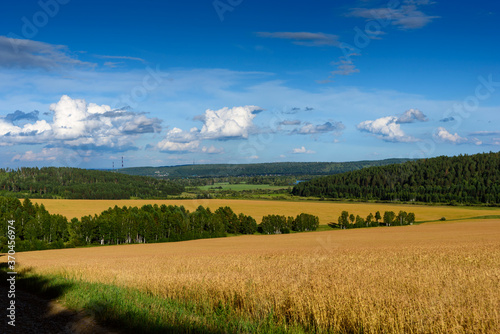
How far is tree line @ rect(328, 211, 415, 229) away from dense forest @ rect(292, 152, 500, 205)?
59.0 meters

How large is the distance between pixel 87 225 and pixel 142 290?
70.5 metres

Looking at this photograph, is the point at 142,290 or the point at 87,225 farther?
the point at 87,225

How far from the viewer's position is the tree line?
103 metres

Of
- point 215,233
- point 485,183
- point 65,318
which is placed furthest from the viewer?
point 485,183

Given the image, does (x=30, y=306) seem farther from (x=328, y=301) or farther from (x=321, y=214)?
(x=321, y=214)

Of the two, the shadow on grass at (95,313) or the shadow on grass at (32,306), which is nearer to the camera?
the shadow on grass at (95,313)

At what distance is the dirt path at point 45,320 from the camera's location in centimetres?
957

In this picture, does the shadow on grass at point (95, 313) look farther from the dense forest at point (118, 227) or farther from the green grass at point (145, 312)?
the dense forest at point (118, 227)

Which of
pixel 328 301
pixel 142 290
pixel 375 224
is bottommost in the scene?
pixel 375 224

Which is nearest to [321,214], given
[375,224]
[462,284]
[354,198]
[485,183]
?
[375,224]

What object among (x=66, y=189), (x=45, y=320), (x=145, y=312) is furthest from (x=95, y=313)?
(x=66, y=189)

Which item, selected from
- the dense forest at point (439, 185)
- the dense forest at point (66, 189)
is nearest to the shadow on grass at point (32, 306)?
the dense forest at point (439, 185)

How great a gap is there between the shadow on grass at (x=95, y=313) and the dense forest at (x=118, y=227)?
2457 inches

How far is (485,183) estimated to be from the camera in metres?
164
